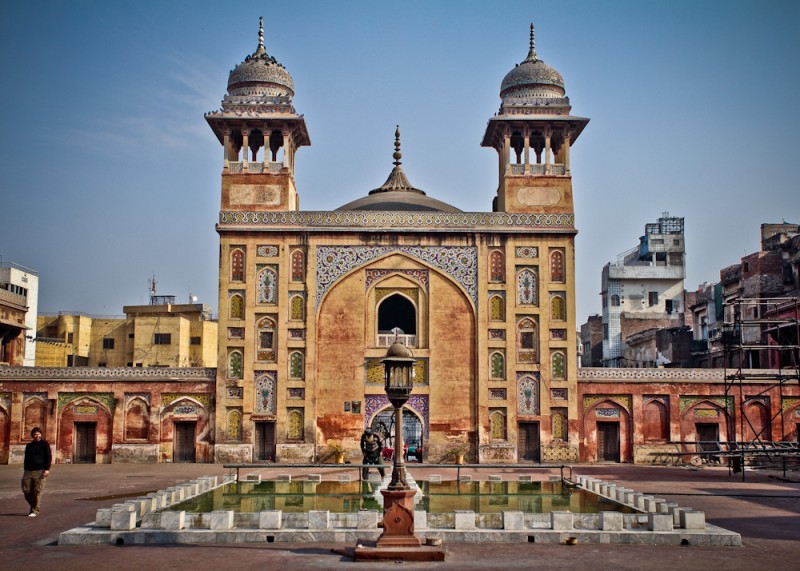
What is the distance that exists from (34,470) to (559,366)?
18192 millimetres

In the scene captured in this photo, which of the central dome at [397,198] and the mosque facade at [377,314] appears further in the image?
the central dome at [397,198]

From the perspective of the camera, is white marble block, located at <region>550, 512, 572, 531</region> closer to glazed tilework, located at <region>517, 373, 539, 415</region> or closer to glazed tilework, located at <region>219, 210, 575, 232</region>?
glazed tilework, located at <region>517, 373, 539, 415</region>

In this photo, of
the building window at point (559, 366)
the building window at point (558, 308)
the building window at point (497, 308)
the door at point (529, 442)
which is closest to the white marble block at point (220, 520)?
the door at point (529, 442)

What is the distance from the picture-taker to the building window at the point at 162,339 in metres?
47.8

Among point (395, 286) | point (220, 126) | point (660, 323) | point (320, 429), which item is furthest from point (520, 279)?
point (660, 323)

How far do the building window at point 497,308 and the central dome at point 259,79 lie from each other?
9811 mm

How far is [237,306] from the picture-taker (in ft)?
97.7

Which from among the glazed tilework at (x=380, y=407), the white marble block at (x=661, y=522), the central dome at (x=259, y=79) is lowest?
the white marble block at (x=661, y=522)

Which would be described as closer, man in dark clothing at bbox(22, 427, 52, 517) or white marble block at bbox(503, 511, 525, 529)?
white marble block at bbox(503, 511, 525, 529)

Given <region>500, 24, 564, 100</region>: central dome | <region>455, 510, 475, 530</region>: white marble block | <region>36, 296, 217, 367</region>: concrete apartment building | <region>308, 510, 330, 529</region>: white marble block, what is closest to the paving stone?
<region>455, 510, 475, 530</region>: white marble block

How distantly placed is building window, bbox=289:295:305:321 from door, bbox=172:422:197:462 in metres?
4.69

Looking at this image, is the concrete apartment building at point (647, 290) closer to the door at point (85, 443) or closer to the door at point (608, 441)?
the door at point (608, 441)

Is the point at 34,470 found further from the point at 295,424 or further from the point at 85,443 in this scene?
the point at 85,443

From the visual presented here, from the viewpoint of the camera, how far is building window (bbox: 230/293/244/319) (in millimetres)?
29698
